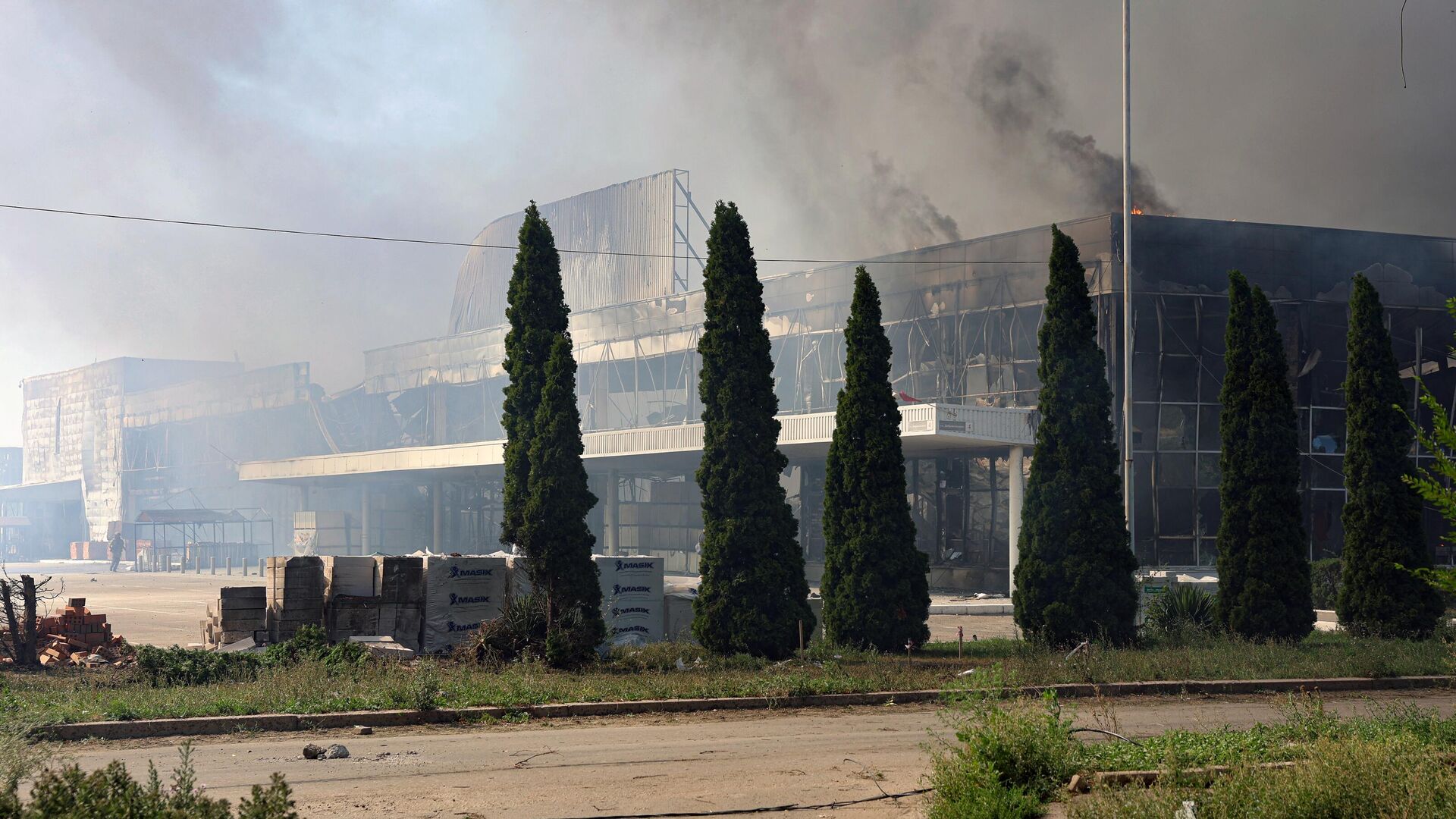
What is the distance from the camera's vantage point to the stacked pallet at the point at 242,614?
19547 millimetres

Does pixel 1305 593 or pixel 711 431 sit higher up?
pixel 711 431

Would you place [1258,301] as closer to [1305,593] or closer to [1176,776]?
[1305,593]

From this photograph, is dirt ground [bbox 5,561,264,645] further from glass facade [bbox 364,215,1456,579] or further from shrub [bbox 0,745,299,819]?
glass facade [bbox 364,215,1456,579]

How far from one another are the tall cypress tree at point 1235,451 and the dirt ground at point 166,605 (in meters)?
5.10

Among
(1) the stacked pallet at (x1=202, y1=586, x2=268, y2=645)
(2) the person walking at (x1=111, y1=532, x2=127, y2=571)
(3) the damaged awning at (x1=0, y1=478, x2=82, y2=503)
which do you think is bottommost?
(2) the person walking at (x1=111, y1=532, x2=127, y2=571)

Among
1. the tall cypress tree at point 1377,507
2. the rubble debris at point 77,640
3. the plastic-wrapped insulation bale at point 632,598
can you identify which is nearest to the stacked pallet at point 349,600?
the rubble debris at point 77,640

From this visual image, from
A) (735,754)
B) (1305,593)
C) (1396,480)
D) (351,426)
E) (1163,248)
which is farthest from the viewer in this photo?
(351,426)

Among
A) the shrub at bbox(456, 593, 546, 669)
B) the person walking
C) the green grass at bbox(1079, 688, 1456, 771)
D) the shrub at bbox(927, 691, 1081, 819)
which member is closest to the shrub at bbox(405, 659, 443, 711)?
the shrub at bbox(456, 593, 546, 669)

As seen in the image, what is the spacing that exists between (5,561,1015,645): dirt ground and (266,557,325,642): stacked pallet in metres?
5.81

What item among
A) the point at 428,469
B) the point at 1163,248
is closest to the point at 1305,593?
the point at 1163,248

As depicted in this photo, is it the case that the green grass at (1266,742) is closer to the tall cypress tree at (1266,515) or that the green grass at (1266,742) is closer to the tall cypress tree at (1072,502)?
the tall cypress tree at (1072,502)

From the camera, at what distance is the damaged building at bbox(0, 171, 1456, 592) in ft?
136

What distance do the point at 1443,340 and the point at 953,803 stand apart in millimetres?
44092

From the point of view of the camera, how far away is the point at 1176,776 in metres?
7.93
